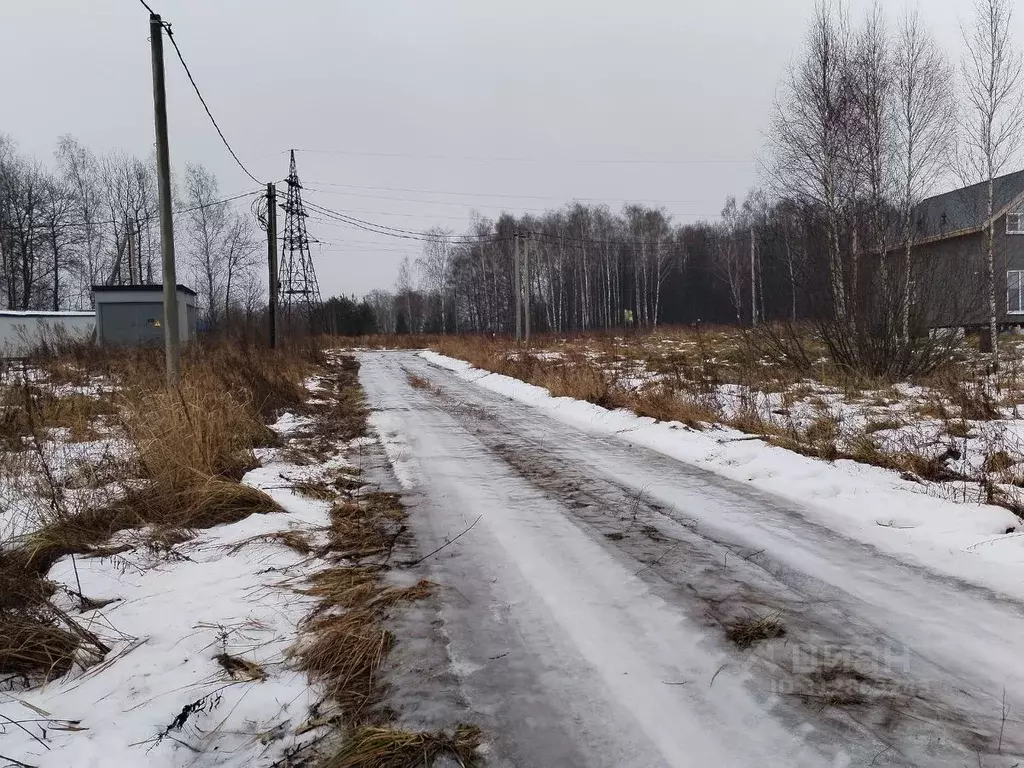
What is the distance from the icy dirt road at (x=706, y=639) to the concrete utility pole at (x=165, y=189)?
5420 millimetres

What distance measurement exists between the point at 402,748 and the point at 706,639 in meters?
1.47

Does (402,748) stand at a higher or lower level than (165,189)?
lower

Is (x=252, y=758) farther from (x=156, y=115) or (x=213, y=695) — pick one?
(x=156, y=115)

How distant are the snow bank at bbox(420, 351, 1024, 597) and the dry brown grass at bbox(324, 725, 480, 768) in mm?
2996

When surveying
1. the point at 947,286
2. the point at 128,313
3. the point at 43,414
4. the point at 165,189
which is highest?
the point at 165,189

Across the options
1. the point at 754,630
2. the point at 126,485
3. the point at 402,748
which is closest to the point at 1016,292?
the point at 754,630

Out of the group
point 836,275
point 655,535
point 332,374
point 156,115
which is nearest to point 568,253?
point 332,374

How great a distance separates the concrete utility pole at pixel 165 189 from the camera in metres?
8.62

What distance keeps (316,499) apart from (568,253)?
5877cm

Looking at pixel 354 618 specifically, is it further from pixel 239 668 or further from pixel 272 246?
pixel 272 246

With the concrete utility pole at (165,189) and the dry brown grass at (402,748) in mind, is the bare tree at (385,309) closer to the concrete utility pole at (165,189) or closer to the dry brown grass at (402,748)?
the concrete utility pole at (165,189)

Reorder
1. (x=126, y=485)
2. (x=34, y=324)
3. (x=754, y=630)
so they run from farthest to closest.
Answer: (x=34, y=324)
(x=126, y=485)
(x=754, y=630)

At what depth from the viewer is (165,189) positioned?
8.88 metres

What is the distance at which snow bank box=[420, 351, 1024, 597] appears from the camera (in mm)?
3717
